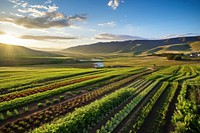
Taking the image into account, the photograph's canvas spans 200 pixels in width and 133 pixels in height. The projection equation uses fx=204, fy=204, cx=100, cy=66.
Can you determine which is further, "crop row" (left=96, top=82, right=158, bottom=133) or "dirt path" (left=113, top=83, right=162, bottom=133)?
"dirt path" (left=113, top=83, right=162, bottom=133)

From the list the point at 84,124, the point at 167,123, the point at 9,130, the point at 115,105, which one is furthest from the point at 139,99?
the point at 9,130

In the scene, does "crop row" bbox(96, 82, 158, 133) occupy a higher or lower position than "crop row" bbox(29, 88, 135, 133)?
lower

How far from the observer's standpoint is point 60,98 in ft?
107

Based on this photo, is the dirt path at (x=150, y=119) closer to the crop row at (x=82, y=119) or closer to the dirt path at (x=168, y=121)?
the dirt path at (x=168, y=121)

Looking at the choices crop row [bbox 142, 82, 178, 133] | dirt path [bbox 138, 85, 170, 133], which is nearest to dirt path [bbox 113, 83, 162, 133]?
dirt path [bbox 138, 85, 170, 133]

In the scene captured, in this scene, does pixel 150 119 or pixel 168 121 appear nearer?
pixel 168 121

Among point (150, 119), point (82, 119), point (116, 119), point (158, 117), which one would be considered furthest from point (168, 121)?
point (82, 119)

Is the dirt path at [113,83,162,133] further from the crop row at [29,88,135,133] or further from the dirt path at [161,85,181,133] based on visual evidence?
the dirt path at [161,85,181,133]

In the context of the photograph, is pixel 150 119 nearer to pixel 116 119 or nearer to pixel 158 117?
pixel 158 117

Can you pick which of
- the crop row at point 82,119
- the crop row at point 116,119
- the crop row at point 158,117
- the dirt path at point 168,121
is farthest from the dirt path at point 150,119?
the crop row at point 82,119

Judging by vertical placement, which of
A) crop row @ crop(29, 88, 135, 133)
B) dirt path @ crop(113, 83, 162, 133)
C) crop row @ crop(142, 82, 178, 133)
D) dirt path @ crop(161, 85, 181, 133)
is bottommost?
dirt path @ crop(113, 83, 162, 133)

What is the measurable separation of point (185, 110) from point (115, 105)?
880 cm

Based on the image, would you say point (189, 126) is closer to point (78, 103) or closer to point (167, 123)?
point (167, 123)

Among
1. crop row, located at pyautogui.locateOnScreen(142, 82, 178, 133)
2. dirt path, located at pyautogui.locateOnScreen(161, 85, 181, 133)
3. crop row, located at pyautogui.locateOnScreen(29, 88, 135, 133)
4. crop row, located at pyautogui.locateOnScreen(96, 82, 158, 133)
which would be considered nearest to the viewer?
crop row, located at pyautogui.locateOnScreen(29, 88, 135, 133)
